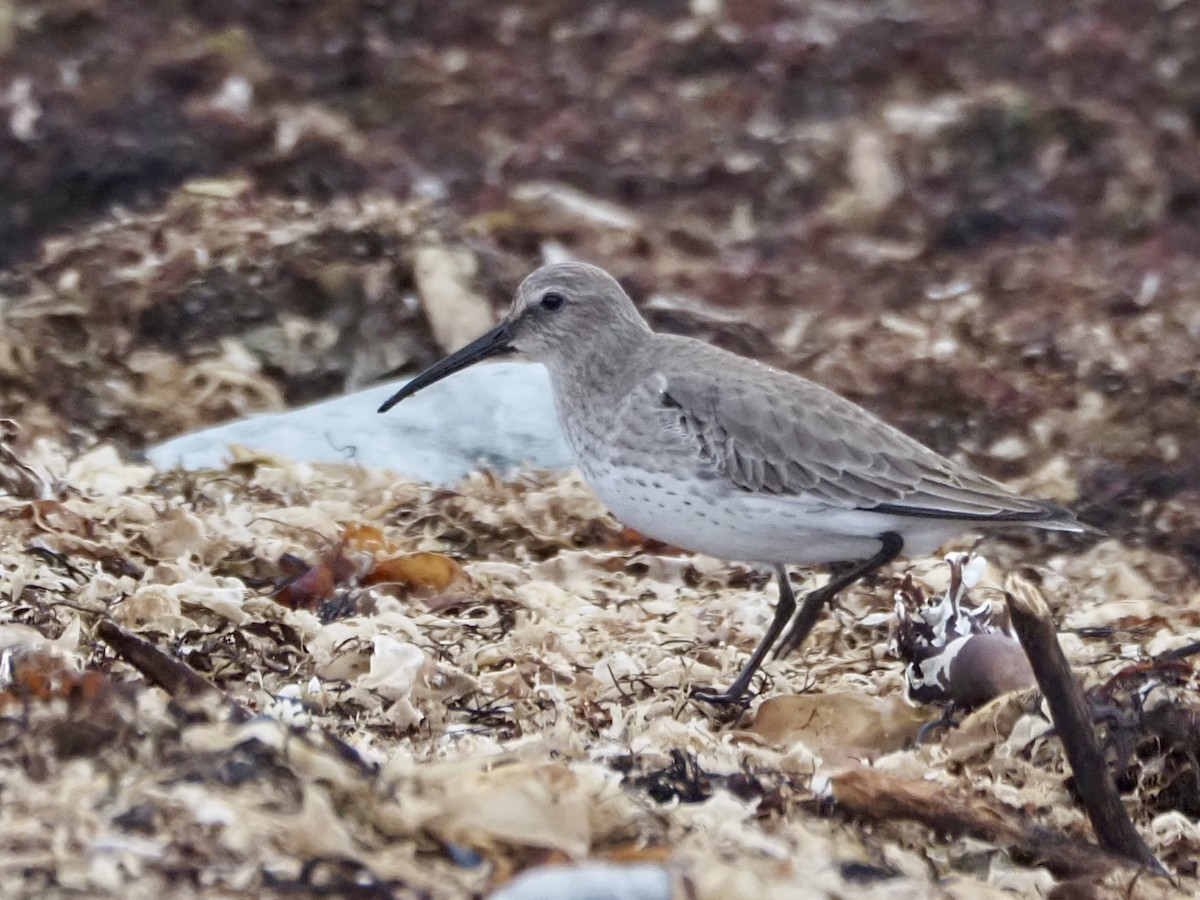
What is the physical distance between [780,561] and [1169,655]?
3.77 ft

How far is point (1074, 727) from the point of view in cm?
323

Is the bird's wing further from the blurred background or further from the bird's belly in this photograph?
the blurred background

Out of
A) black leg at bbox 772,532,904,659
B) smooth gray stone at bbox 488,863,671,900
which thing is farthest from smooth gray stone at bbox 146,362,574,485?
smooth gray stone at bbox 488,863,671,900

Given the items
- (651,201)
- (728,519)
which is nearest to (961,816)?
(728,519)

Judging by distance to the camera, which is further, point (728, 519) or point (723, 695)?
point (728, 519)

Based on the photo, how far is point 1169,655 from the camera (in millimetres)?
3812

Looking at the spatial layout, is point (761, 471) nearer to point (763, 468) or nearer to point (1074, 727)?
point (763, 468)

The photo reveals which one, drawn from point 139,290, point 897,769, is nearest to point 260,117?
point 139,290

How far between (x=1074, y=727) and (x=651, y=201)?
6577 millimetres

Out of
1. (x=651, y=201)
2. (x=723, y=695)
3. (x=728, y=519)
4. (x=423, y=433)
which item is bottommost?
(x=651, y=201)

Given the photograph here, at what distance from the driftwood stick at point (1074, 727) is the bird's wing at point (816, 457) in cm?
135

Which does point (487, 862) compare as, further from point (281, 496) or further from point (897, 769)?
point (281, 496)

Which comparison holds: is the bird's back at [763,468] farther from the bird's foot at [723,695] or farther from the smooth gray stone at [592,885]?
the smooth gray stone at [592,885]

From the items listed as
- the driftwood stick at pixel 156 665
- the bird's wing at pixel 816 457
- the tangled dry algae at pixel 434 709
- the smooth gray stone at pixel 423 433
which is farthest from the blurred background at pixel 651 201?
the driftwood stick at pixel 156 665
